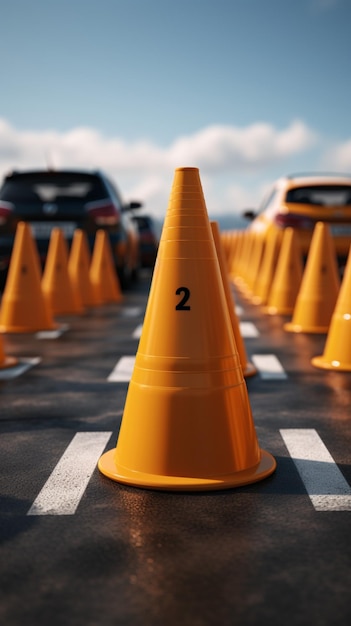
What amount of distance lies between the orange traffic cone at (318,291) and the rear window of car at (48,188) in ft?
17.6

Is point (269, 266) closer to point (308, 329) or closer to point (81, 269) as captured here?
point (81, 269)

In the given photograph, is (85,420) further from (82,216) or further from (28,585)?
(82,216)

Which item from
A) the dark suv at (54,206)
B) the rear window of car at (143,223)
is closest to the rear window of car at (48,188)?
the dark suv at (54,206)

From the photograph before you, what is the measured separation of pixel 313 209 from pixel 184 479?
36.1 feet

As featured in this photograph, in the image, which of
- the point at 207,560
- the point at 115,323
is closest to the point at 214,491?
the point at 207,560

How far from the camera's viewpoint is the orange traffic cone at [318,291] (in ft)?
32.1

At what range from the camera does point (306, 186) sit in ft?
46.9

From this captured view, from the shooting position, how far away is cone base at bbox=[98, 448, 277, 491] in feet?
12.0

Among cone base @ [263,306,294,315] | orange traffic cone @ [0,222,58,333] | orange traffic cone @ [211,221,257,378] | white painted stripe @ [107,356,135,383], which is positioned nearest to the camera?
orange traffic cone @ [211,221,257,378]

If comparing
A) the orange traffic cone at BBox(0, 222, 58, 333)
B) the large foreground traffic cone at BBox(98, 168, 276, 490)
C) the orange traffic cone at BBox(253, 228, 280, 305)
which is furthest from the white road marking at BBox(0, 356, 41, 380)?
the orange traffic cone at BBox(253, 228, 280, 305)

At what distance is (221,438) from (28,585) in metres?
1.33

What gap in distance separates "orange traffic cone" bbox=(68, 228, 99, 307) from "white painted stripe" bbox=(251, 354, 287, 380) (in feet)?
21.3

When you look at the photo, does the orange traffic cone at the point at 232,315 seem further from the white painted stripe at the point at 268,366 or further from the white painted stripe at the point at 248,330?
the white painted stripe at the point at 248,330

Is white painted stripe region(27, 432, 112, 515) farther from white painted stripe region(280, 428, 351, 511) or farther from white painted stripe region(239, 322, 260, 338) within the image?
white painted stripe region(239, 322, 260, 338)
